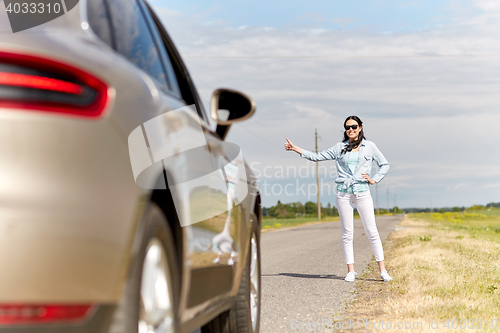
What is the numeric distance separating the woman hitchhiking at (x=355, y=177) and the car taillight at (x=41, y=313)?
599 cm

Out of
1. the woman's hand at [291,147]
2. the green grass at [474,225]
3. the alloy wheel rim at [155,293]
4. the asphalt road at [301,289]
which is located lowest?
the green grass at [474,225]

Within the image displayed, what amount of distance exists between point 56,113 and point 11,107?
120 mm

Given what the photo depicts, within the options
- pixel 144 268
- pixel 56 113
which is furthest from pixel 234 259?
pixel 56 113

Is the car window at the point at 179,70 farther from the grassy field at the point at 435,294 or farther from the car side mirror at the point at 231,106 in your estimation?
the grassy field at the point at 435,294

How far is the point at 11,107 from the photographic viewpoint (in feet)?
5.08

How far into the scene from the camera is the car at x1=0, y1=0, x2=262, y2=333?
1480mm

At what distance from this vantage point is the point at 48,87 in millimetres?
1618

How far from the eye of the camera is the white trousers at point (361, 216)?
752cm

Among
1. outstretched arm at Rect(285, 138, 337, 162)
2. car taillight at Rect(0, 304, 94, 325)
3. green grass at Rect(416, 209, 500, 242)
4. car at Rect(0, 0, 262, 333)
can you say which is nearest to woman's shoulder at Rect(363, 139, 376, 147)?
outstretched arm at Rect(285, 138, 337, 162)

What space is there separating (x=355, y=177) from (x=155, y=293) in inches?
223

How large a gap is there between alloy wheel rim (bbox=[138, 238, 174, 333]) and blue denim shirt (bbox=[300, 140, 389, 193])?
539 cm

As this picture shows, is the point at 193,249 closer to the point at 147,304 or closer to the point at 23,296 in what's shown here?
the point at 147,304

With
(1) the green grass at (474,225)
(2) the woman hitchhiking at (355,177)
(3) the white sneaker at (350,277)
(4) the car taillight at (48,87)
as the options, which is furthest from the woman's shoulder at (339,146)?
(1) the green grass at (474,225)

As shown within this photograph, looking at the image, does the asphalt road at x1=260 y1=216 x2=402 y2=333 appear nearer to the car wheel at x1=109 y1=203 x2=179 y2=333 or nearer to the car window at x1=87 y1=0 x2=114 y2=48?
the car wheel at x1=109 y1=203 x2=179 y2=333
